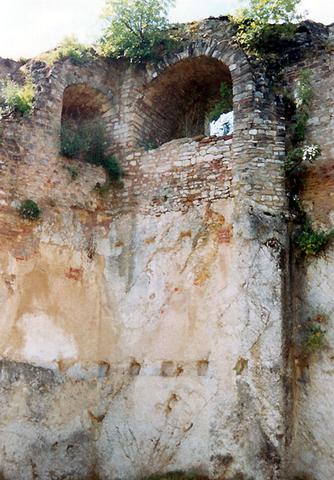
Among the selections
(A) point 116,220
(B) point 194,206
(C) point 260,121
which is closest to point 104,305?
(A) point 116,220

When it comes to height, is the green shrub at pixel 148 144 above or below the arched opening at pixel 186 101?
below

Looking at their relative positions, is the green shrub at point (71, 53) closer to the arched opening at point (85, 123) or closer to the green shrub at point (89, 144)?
the arched opening at point (85, 123)

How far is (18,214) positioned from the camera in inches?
354

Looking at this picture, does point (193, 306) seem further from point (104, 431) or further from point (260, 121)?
point (260, 121)

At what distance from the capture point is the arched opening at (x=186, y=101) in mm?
10203

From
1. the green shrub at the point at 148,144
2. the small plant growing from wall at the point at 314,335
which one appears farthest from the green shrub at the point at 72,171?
the small plant growing from wall at the point at 314,335

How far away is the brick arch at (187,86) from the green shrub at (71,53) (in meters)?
1.10

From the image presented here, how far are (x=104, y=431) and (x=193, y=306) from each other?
2225 millimetres

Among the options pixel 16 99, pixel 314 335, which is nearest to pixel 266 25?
pixel 16 99

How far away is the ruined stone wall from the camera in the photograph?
8320mm

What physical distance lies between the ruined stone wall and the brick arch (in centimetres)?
5

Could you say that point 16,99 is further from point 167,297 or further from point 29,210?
point 167,297

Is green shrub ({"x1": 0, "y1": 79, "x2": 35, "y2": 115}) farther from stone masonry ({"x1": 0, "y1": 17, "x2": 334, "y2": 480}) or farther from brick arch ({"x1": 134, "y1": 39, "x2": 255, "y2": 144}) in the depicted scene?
brick arch ({"x1": 134, "y1": 39, "x2": 255, "y2": 144})

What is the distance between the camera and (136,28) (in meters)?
10.4
